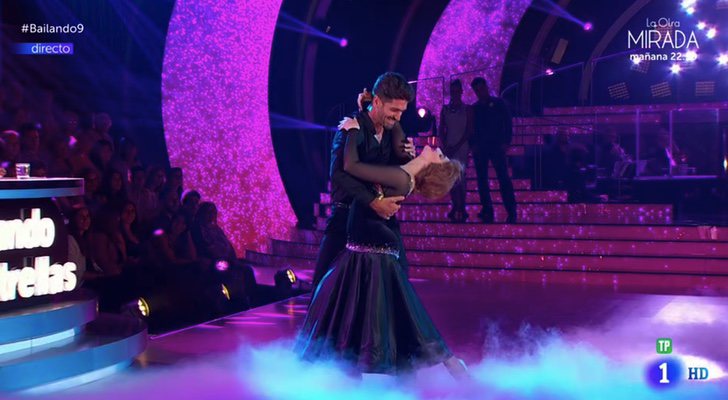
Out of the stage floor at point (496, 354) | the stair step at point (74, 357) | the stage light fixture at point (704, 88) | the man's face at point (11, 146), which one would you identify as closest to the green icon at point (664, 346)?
the stage floor at point (496, 354)

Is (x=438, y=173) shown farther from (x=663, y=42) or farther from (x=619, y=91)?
(x=663, y=42)

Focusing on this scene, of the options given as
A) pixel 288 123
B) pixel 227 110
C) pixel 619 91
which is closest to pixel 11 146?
pixel 227 110

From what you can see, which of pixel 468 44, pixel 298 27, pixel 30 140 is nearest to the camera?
pixel 30 140

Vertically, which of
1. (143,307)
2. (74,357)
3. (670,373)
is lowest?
(670,373)

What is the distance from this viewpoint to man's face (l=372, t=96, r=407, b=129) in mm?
4164

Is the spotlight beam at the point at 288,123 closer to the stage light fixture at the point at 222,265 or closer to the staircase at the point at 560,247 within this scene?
the staircase at the point at 560,247

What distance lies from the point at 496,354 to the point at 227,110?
5759 millimetres

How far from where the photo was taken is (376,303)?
423 centimetres

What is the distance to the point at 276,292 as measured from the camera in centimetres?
799

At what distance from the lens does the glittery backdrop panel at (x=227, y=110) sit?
9.66 m

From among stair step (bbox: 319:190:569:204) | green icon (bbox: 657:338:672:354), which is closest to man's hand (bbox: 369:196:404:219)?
green icon (bbox: 657:338:672:354)

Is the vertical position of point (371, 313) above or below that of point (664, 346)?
above

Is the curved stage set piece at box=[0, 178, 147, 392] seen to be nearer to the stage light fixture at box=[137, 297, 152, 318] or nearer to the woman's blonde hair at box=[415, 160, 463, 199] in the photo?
the stage light fixture at box=[137, 297, 152, 318]

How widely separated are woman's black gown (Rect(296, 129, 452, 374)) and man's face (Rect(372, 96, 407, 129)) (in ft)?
0.66
